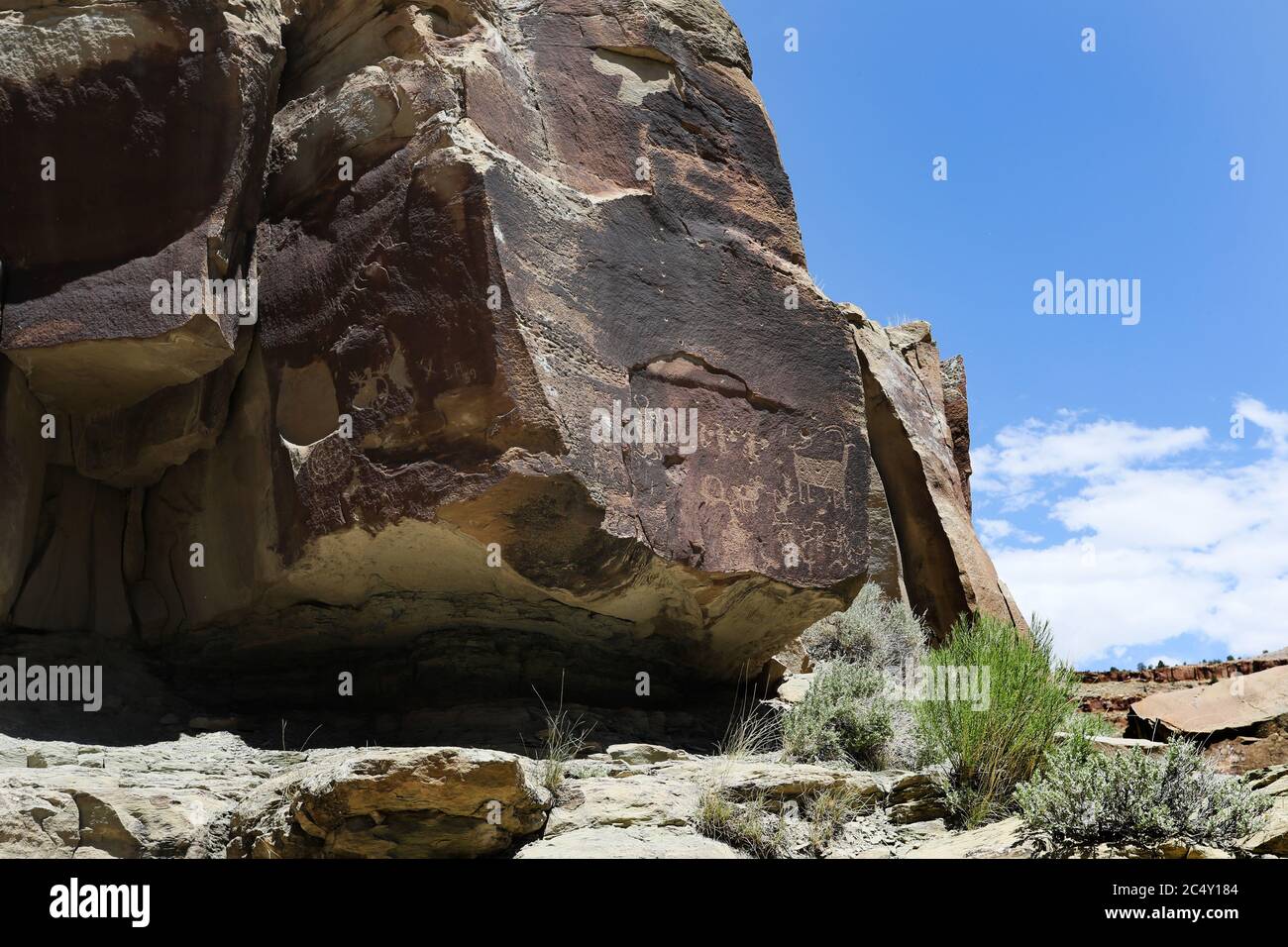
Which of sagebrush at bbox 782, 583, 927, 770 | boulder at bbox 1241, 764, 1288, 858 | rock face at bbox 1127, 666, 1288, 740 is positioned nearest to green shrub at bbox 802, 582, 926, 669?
rock face at bbox 1127, 666, 1288, 740

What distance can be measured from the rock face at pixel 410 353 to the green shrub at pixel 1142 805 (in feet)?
6.28

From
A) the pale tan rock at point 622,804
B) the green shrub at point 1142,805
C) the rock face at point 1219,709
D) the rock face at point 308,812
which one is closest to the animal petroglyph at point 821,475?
the pale tan rock at point 622,804

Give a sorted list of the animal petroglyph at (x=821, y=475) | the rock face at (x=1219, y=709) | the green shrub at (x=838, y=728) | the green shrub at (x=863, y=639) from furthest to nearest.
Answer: the green shrub at (x=863, y=639)
the rock face at (x=1219, y=709)
the animal petroglyph at (x=821, y=475)
the green shrub at (x=838, y=728)

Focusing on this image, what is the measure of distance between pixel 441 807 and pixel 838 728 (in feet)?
8.59

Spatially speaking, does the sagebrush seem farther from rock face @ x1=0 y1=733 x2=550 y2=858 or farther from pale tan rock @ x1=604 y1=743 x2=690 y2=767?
rock face @ x1=0 y1=733 x2=550 y2=858

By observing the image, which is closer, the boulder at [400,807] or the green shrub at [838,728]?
the boulder at [400,807]

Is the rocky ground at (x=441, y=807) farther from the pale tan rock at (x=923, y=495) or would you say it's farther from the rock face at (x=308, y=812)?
the pale tan rock at (x=923, y=495)

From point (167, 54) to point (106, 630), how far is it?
286 centimetres

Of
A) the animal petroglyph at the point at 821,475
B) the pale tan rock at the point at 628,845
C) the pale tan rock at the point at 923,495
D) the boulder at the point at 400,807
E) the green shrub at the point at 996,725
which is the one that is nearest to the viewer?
the boulder at the point at 400,807

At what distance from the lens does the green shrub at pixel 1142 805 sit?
453 centimetres

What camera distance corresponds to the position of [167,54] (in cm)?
615

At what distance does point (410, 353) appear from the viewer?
570 cm

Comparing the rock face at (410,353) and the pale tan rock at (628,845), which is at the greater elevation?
the rock face at (410,353)

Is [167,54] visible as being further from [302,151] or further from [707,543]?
[707,543]
